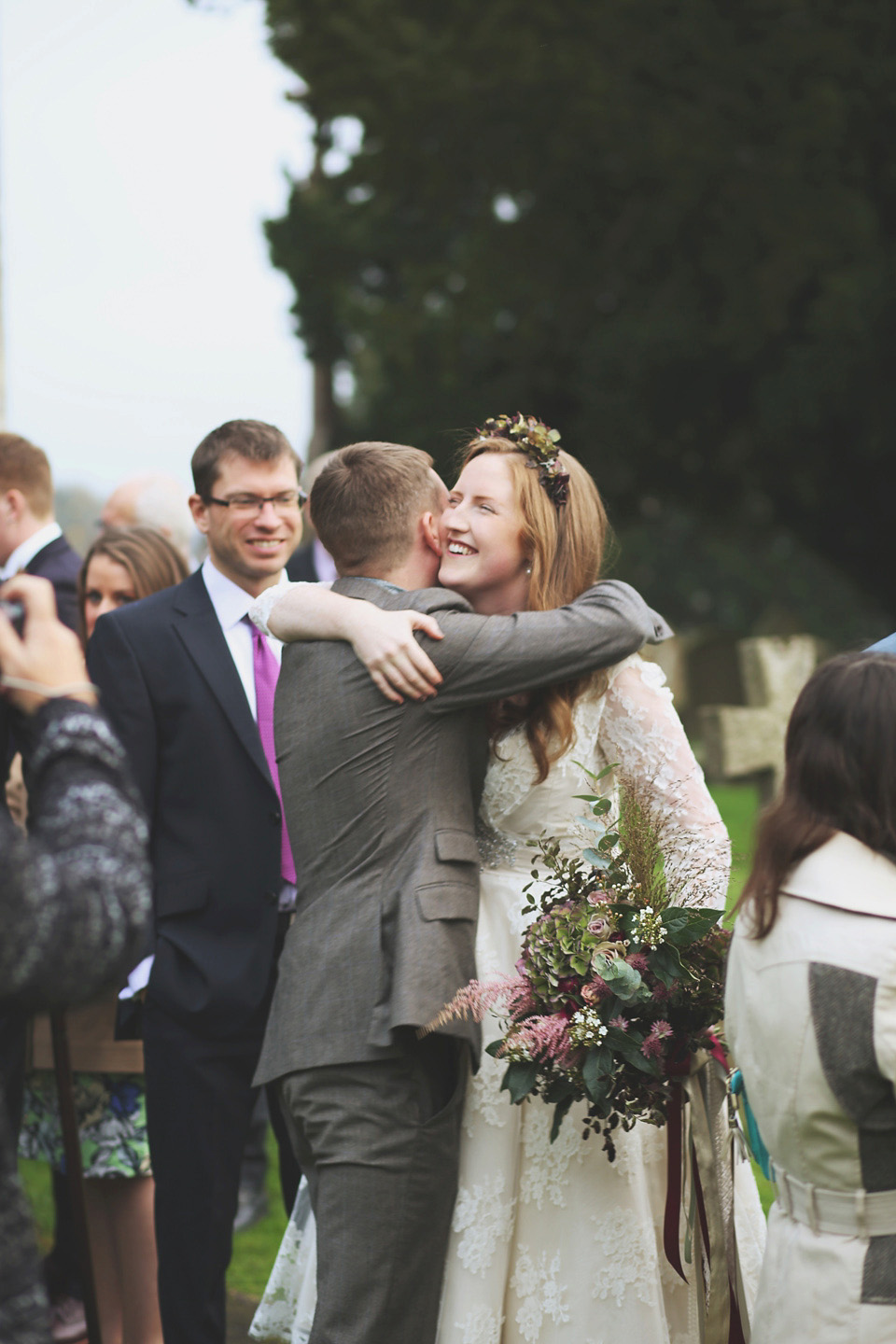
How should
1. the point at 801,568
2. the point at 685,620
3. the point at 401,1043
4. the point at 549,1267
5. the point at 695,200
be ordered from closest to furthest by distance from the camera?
the point at 401,1043
the point at 549,1267
the point at 695,200
the point at 801,568
the point at 685,620

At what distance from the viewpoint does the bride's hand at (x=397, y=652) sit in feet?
9.03

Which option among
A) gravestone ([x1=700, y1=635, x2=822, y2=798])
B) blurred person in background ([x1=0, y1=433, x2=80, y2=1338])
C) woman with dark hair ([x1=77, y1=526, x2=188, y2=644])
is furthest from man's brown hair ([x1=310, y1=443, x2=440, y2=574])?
gravestone ([x1=700, y1=635, x2=822, y2=798])

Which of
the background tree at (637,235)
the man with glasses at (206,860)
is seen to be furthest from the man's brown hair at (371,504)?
the background tree at (637,235)

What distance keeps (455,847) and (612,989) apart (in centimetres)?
44

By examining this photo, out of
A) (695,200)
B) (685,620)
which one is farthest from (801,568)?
(695,200)

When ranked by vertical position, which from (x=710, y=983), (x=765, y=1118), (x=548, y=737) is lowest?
(x=765, y=1118)

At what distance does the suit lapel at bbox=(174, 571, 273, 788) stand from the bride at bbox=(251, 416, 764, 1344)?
72 centimetres

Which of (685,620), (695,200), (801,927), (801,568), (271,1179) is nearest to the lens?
(801,927)

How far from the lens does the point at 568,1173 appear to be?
2.97 metres

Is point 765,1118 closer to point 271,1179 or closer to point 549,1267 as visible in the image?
point 549,1267

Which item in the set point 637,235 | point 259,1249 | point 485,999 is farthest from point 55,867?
point 637,235

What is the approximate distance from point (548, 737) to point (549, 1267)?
3.75 feet

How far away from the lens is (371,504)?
118 inches

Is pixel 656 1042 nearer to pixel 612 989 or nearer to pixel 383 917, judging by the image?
pixel 612 989
